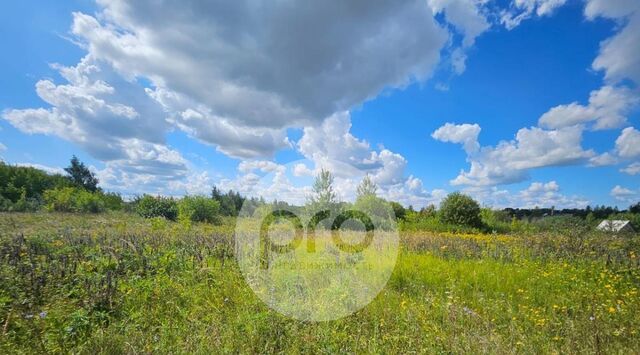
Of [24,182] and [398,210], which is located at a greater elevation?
[24,182]

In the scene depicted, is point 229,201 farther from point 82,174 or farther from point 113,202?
point 82,174

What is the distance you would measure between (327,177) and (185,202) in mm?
8693

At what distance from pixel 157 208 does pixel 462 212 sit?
18.5 meters

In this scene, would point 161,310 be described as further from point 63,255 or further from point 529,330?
point 529,330

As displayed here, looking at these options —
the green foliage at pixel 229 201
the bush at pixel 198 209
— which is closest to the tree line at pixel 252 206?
the bush at pixel 198 209

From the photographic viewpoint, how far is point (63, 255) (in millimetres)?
5496

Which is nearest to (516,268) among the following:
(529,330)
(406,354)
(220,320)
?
(529,330)

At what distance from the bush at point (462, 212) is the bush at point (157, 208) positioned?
16.6m

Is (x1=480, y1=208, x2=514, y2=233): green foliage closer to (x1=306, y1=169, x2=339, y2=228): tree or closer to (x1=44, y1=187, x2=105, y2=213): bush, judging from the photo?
(x1=306, y1=169, x2=339, y2=228): tree

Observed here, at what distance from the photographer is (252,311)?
4.01 metres

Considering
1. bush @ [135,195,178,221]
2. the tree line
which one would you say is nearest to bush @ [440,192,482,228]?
the tree line

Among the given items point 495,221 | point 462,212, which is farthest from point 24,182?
point 495,221

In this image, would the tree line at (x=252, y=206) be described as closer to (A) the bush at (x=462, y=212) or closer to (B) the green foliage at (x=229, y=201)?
(A) the bush at (x=462, y=212)

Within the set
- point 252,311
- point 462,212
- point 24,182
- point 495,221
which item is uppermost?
point 24,182
